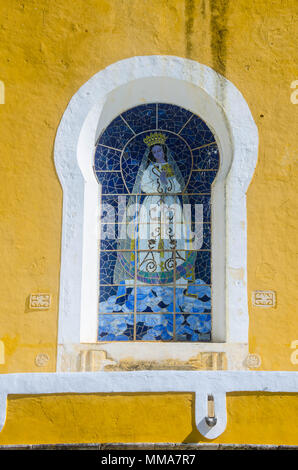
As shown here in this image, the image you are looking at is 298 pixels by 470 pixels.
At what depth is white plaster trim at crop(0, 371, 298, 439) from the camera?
594 centimetres

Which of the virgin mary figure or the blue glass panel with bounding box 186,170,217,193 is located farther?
the blue glass panel with bounding box 186,170,217,193

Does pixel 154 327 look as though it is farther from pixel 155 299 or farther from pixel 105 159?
pixel 105 159

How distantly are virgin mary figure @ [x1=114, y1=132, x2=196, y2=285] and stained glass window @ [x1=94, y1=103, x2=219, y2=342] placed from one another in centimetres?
1

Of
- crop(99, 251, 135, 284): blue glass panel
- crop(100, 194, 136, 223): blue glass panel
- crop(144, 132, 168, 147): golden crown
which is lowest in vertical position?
crop(99, 251, 135, 284): blue glass panel

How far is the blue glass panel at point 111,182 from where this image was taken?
284 inches

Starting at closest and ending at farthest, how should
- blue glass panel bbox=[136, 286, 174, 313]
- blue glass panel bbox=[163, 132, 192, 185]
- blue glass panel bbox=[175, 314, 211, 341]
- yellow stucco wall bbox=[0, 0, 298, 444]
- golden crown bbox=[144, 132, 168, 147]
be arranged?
yellow stucco wall bbox=[0, 0, 298, 444], blue glass panel bbox=[175, 314, 211, 341], blue glass panel bbox=[136, 286, 174, 313], blue glass panel bbox=[163, 132, 192, 185], golden crown bbox=[144, 132, 168, 147]

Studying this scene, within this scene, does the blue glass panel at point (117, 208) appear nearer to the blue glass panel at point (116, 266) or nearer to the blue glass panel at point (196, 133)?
the blue glass panel at point (116, 266)

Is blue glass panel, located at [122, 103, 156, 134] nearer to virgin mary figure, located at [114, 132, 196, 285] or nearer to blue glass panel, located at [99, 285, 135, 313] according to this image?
virgin mary figure, located at [114, 132, 196, 285]

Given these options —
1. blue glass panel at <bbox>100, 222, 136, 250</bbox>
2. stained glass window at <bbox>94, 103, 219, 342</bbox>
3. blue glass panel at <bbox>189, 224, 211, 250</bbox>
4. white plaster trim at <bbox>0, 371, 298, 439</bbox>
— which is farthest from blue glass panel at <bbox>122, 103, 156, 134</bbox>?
white plaster trim at <bbox>0, 371, 298, 439</bbox>

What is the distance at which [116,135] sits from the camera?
7.36m

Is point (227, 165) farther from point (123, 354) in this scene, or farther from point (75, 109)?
point (123, 354)

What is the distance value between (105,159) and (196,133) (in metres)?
1.00

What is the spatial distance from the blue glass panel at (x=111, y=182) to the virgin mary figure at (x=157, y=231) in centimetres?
15

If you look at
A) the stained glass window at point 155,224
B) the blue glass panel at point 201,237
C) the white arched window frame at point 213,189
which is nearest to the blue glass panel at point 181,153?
the stained glass window at point 155,224
